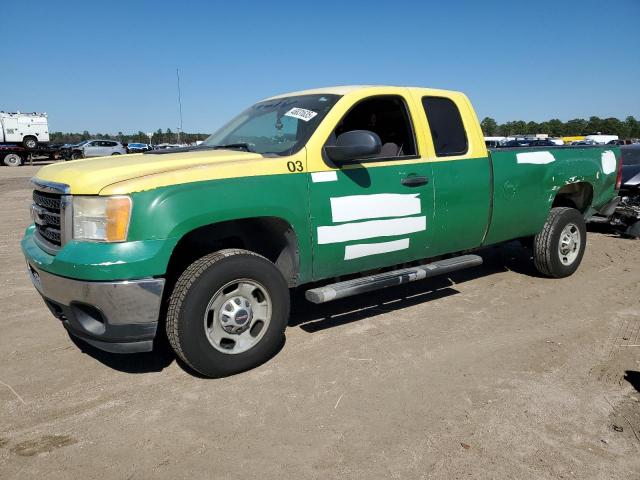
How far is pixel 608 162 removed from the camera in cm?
599

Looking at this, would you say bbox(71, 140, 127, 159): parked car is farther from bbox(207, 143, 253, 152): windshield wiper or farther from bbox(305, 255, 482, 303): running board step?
bbox(305, 255, 482, 303): running board step

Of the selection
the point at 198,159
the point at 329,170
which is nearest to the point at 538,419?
the point at 329,170

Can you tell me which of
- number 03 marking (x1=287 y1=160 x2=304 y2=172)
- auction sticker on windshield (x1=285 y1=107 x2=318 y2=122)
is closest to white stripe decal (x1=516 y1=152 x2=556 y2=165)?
auction sticker on windshield (x1=285 y1=107 x2=318 y2=122)

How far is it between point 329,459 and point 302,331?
5.75 ft

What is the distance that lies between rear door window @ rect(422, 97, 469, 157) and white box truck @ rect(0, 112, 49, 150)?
36.9 meters

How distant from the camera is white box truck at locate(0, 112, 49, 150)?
1368 inches

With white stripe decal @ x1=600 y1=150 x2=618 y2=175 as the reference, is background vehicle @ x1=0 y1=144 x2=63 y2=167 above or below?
above

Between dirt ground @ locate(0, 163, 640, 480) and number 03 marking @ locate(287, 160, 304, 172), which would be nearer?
dirt ground @ locate(0, 163, 640, 480)

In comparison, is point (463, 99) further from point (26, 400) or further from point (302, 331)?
point (26, 400)

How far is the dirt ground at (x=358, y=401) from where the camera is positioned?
8.13 feet

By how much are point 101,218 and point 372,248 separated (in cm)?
195

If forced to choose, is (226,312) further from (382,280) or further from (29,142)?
(29,142)

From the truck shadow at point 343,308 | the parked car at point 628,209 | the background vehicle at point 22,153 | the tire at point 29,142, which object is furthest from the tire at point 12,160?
the parked car at point 628,209

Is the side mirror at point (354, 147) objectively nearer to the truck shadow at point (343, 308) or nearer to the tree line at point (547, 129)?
the truck shadow at point (343, 308)
